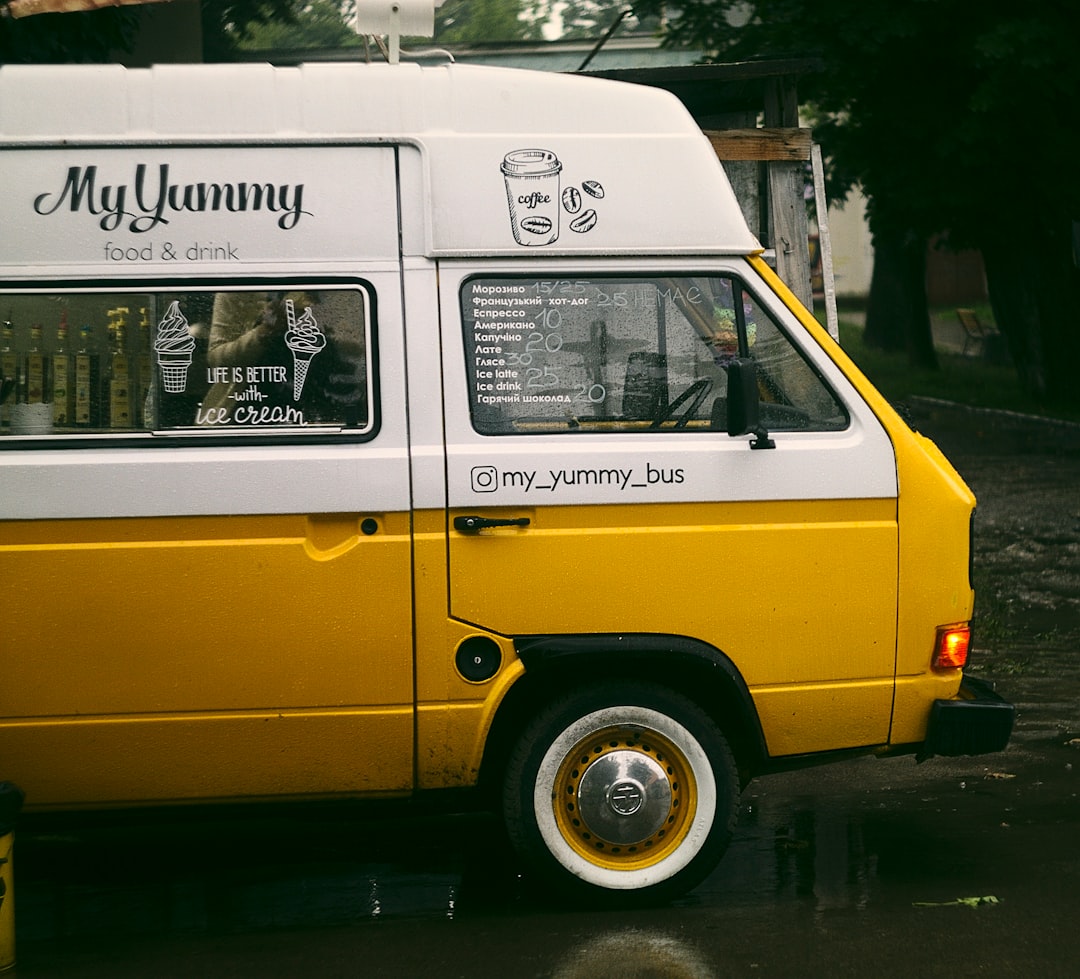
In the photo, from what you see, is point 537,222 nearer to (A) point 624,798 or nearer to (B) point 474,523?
(B) point 474,523

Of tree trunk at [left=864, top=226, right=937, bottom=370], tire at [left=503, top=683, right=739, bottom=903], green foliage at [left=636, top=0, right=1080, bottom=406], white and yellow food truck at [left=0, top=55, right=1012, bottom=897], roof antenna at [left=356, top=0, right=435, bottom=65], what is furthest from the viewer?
tree trunk at [left=864, top=226, right=937, bottom=370]

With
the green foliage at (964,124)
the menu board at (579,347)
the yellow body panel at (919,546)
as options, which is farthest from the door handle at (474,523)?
the green foliage at (964,124)

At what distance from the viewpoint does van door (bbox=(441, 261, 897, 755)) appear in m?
5.02

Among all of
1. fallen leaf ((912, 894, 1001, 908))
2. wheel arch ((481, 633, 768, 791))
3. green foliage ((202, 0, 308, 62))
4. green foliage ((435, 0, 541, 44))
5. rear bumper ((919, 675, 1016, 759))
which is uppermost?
green foliage ((435, 0, 541, 44))

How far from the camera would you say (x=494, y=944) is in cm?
497

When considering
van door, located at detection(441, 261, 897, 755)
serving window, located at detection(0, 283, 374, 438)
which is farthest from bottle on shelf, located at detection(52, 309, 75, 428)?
van door, located at detection(441, 261, 897, 755)

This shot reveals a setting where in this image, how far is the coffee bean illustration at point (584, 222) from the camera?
5109mm

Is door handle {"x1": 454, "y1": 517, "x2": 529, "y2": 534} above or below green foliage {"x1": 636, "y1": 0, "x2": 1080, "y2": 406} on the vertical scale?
below

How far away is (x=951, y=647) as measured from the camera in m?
5.23

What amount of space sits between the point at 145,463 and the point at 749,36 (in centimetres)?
1560

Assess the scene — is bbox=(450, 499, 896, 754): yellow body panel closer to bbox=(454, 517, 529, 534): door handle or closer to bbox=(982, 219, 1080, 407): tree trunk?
bbox=(454, 517, 529, 534): door handle

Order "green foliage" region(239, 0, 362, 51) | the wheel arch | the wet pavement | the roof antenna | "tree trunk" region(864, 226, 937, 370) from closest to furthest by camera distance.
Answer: the wet pavement < the wheel arch < the roof antenna < "tree trunk" region(864, 226, 937, 370) < "green foliage" region(239, 0, 362, 51)

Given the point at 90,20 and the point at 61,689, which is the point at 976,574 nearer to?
the point at 90,20

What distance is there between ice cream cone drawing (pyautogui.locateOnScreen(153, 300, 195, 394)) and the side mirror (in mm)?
1750
